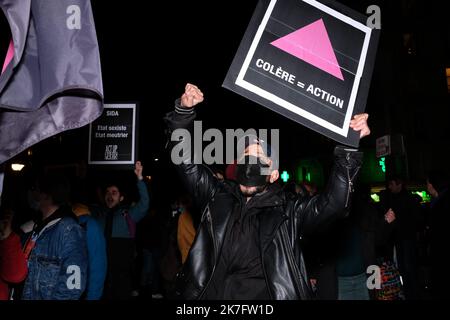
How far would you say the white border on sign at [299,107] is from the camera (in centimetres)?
273

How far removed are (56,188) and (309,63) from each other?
102 inches

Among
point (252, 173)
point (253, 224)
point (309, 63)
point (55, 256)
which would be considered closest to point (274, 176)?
point (252, 173)

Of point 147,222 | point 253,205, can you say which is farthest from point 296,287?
point 147,222

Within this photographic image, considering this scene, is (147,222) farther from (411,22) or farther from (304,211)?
(411,22)

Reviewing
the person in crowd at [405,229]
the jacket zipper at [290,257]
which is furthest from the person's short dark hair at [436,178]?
the jacket zipper at [290,257]

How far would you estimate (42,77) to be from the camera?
5.54ft

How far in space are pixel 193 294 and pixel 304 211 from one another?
104 cm

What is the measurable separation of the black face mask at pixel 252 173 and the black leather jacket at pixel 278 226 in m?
0.13

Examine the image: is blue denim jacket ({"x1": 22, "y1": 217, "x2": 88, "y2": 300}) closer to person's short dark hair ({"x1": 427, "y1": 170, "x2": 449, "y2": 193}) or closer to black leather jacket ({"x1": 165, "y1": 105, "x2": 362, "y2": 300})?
black leather jacket ({"x1": 165, "y1": 105, "x2": 362, "y2": 300})

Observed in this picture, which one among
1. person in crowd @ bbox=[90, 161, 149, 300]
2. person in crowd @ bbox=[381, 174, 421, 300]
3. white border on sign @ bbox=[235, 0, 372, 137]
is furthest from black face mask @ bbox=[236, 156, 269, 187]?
person in crowd @ bbox=[381, 174, 421, 300]

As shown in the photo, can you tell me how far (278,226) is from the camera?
→ 3047 millimetres

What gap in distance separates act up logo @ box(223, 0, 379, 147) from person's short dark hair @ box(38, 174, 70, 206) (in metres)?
2.13

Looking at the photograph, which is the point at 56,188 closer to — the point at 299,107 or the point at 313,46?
the point at 299,107

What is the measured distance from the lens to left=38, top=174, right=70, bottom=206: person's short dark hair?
3.86 metres
